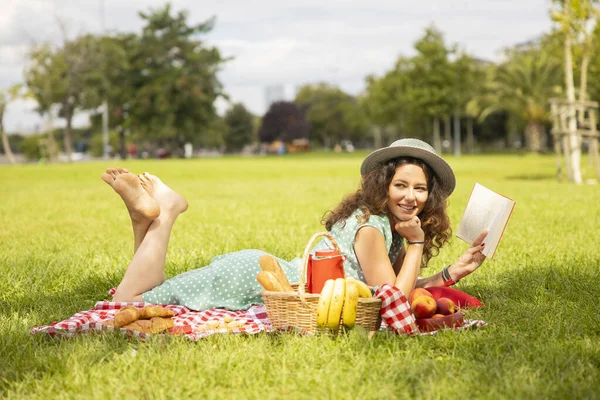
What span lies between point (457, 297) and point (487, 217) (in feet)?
2.23

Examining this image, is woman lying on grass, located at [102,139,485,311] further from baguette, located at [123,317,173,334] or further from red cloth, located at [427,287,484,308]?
baguette, located at [123,317,173,334]

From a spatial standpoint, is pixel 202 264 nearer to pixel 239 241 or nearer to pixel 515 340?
pixel 239 241

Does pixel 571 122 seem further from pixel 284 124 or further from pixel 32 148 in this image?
pixel 284 124

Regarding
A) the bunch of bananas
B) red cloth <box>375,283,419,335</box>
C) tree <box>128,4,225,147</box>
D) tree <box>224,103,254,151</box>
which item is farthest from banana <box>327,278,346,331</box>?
tree <box>224,103,254,151</box>

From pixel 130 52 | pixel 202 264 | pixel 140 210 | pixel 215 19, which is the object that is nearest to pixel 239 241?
pixel 202 264

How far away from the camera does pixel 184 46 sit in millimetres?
63188

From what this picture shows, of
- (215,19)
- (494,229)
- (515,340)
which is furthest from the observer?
(215,19)

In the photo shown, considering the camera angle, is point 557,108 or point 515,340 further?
point 557,108

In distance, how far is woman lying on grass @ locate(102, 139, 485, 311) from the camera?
4.15m

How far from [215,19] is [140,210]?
64.6m

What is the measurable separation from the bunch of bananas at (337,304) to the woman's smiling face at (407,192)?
2.75 feet

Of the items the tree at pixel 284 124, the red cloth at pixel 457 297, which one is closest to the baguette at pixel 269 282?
the red cloth at pixel 457 297

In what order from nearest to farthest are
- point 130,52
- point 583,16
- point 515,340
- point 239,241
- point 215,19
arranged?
point 515,340 → point 239,241 → point 583,16 → point 130,52 → point 215,19

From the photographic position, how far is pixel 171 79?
60844 mm
